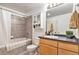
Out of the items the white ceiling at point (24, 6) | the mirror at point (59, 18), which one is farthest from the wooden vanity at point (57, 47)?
the white ceiling at point (24, 6)

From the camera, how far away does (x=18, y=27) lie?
140cm

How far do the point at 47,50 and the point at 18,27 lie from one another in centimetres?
54

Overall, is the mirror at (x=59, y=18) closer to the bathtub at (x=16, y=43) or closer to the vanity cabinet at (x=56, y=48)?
the vanity cabinet at (x=56, y=48)

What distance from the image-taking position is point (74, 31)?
1.37 metres

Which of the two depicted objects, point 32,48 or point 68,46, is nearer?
point 68,46

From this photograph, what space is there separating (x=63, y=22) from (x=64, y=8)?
0.20 metres

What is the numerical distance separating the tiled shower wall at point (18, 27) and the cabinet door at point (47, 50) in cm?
33

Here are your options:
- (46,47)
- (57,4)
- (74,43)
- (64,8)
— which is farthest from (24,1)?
(74,43)

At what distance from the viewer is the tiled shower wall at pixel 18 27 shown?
54.4 inches

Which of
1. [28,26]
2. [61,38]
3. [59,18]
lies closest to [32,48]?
[28,26]

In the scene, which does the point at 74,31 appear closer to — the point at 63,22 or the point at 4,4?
the point at 63,22

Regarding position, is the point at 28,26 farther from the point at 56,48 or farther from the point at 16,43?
the point at 56,48

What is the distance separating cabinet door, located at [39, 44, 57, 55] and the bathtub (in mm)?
219

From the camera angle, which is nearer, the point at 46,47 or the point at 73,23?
the point at 73,23
